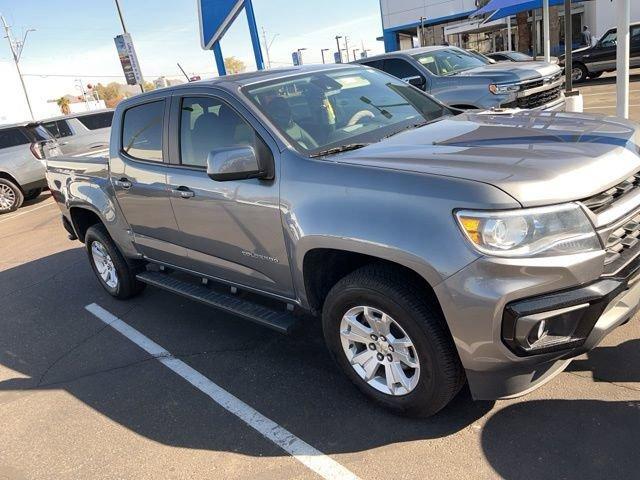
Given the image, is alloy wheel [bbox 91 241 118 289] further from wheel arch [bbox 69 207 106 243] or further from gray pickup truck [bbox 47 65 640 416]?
gray pickup truck [bbox 47 65 640 416]

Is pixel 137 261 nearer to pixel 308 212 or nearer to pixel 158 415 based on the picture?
pixel 158 415

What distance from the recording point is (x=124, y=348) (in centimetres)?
438

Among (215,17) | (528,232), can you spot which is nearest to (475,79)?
(215,17)

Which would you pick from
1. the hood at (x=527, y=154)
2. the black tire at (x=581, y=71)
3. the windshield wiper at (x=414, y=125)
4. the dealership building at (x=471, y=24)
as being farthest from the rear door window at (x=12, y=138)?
the dealership building at (x=471, y=24)

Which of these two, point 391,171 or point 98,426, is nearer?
point 391,171

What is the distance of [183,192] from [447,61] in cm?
739

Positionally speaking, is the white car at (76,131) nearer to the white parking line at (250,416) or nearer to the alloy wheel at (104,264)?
the alloy wheel at (104,264)

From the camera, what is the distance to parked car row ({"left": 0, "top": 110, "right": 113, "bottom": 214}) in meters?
12.1

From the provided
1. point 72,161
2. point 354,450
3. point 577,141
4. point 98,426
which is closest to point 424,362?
point 354,450

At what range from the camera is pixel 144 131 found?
430 cm

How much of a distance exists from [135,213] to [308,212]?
2.15m

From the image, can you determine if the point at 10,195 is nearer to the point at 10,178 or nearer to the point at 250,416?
the point at 10,178

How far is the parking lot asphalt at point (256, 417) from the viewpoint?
261 cm

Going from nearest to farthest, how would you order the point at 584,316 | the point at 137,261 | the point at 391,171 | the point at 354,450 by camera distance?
the point at 584,316, the point at 391,171, the point at 354,450, the point at 137,261
